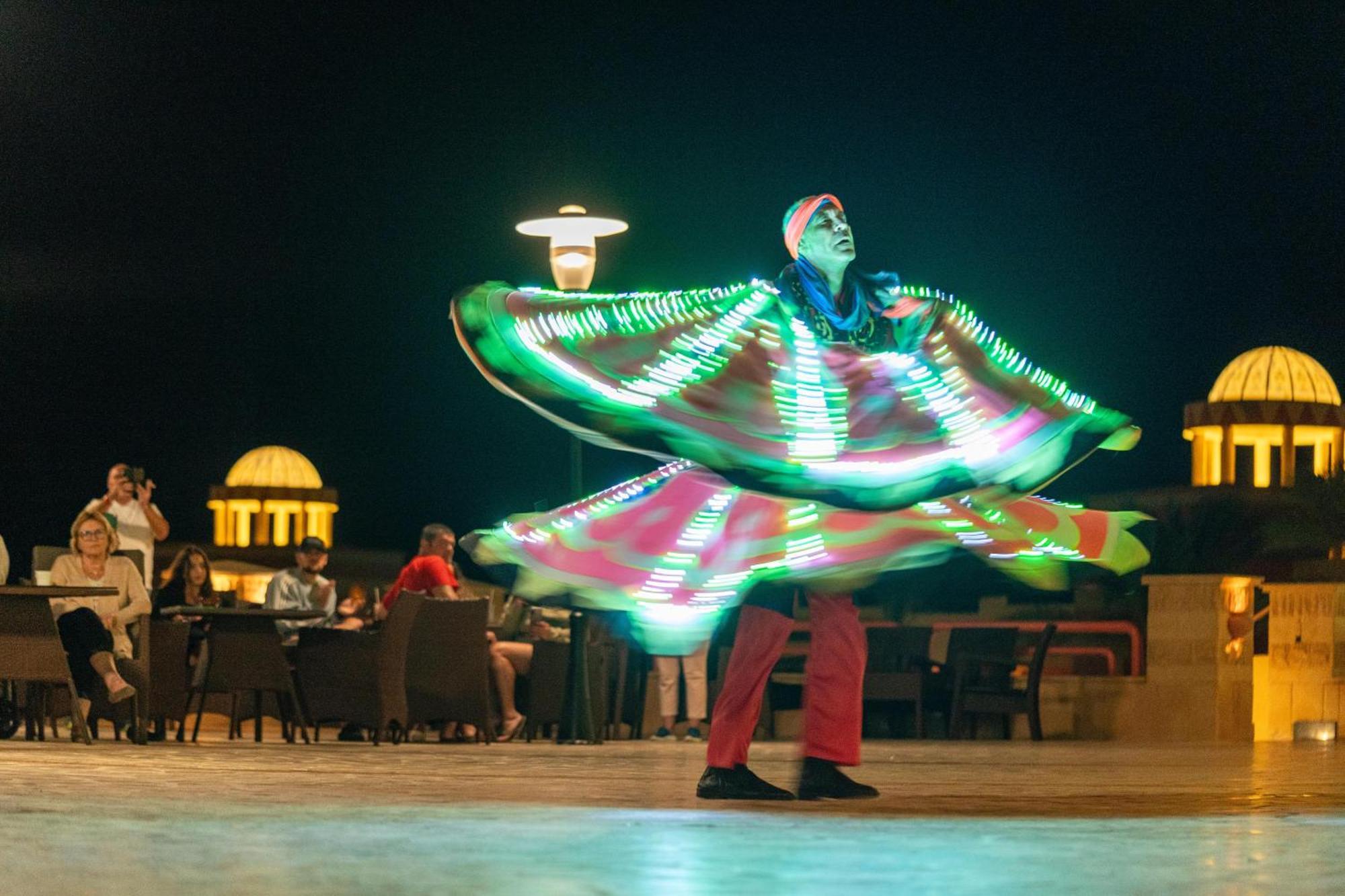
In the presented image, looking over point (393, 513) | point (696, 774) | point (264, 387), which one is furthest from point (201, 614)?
point (393, 513)

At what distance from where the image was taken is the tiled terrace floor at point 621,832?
3.90m

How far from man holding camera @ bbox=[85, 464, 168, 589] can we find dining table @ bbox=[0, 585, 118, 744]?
232 centimetres

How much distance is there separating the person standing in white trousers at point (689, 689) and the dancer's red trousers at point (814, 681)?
23.8ft

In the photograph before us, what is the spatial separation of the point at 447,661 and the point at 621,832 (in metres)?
6.90

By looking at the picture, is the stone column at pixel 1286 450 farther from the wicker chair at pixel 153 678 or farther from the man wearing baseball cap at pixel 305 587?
the wicker chair at pixel 153 678

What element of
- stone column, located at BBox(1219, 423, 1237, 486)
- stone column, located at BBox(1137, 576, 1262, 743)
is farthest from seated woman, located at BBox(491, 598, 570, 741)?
stone column, located at BBox(1219, 423, 1237, 486)

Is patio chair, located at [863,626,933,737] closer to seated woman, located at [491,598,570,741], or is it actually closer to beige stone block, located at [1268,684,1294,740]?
seated woman, located at [491,598,570,741]

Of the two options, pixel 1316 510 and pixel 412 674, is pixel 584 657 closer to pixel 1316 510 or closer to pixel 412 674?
pixel 412 674

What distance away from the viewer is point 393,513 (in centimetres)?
5191

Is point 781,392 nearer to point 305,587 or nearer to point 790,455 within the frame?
point 790,455

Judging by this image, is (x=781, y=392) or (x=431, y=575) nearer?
(x=781, y=392)

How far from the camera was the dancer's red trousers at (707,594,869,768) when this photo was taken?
6.02 meters

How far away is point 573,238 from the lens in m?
12.9

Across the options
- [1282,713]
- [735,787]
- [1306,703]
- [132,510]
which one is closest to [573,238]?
[132,510]
